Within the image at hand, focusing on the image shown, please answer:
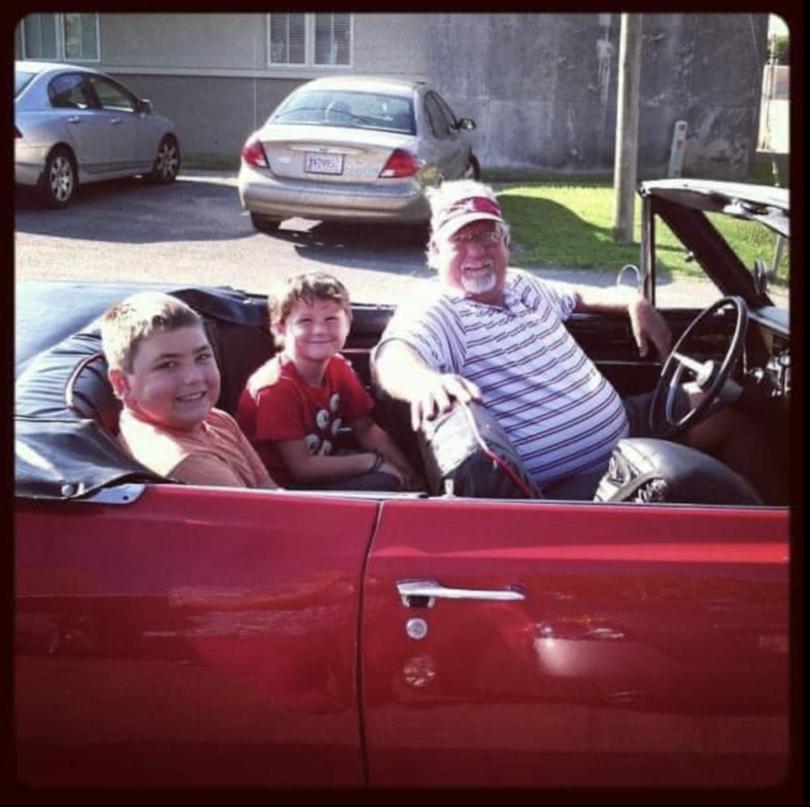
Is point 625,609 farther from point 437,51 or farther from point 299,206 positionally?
point 437,51

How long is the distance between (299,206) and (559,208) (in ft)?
12.4

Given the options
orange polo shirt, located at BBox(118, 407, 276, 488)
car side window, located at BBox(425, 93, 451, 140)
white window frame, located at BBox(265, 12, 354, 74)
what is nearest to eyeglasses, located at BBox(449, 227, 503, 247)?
orange polo shirt, located at BBox(118, 407, 276, 488)

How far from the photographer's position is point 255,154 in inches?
373

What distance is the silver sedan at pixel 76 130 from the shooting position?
33.1 feet

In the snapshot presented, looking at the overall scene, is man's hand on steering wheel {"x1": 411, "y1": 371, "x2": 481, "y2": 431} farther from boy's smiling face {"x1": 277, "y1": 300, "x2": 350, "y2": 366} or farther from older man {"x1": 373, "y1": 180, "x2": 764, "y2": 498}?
boy's smiling face {"x1": 277, "y1": 300, "x2": 350, "y2": 366}

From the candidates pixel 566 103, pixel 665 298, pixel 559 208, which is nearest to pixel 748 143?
pixel 566 103

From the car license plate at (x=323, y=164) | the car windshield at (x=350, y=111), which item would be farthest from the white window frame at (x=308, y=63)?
the car license plate at (x=323, y=164)

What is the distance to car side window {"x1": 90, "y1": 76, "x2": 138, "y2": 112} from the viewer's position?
11.2m

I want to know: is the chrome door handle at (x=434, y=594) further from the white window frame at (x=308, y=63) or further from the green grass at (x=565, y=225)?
the white window frame at (x=308, y=63)

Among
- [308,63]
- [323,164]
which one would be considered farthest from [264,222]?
[308,63]

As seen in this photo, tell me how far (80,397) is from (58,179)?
29.2 ft

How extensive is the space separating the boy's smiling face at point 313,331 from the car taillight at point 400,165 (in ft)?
20.5

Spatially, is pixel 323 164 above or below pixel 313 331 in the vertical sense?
above

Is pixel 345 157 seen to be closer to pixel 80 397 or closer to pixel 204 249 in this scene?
pixel 204 249
